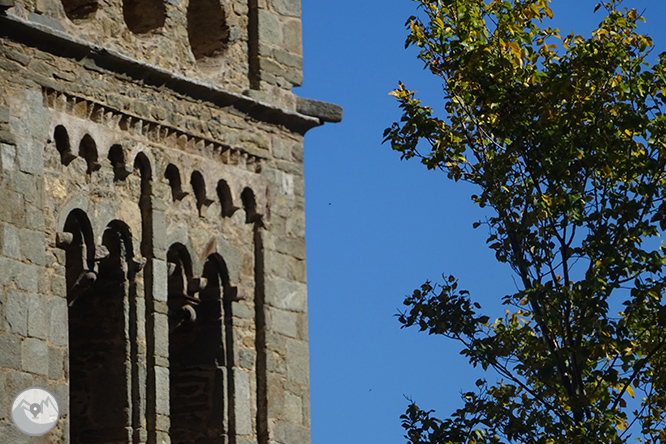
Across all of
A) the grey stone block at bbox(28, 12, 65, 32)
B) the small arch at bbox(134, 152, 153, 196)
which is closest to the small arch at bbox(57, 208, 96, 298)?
the small arch at bbox(134, 152, 153, 196)

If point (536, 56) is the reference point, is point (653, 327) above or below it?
below

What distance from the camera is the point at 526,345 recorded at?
2283cm

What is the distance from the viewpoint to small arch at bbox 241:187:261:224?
80.1 ft

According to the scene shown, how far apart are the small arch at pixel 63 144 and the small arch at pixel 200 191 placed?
174cm

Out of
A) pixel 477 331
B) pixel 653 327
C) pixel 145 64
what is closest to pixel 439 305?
pixel 477 331

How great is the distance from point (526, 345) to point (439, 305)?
0.84 m

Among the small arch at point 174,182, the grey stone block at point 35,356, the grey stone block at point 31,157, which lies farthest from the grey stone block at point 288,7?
the grey stone block at point 35,356

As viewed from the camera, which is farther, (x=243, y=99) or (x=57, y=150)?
(x=243, y=99)

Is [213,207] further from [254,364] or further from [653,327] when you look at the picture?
[653,327]

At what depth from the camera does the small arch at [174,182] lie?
2358cm

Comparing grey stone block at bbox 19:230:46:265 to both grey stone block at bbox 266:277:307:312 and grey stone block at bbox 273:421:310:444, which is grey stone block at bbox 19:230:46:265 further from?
grey stone block at bbox 273:421:310:444

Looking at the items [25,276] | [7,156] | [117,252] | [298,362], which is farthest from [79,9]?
[298,362]

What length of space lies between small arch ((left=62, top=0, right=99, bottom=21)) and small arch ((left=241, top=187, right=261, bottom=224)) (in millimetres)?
2414

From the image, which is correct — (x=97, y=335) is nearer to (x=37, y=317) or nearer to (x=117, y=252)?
(x=117, y=252)
